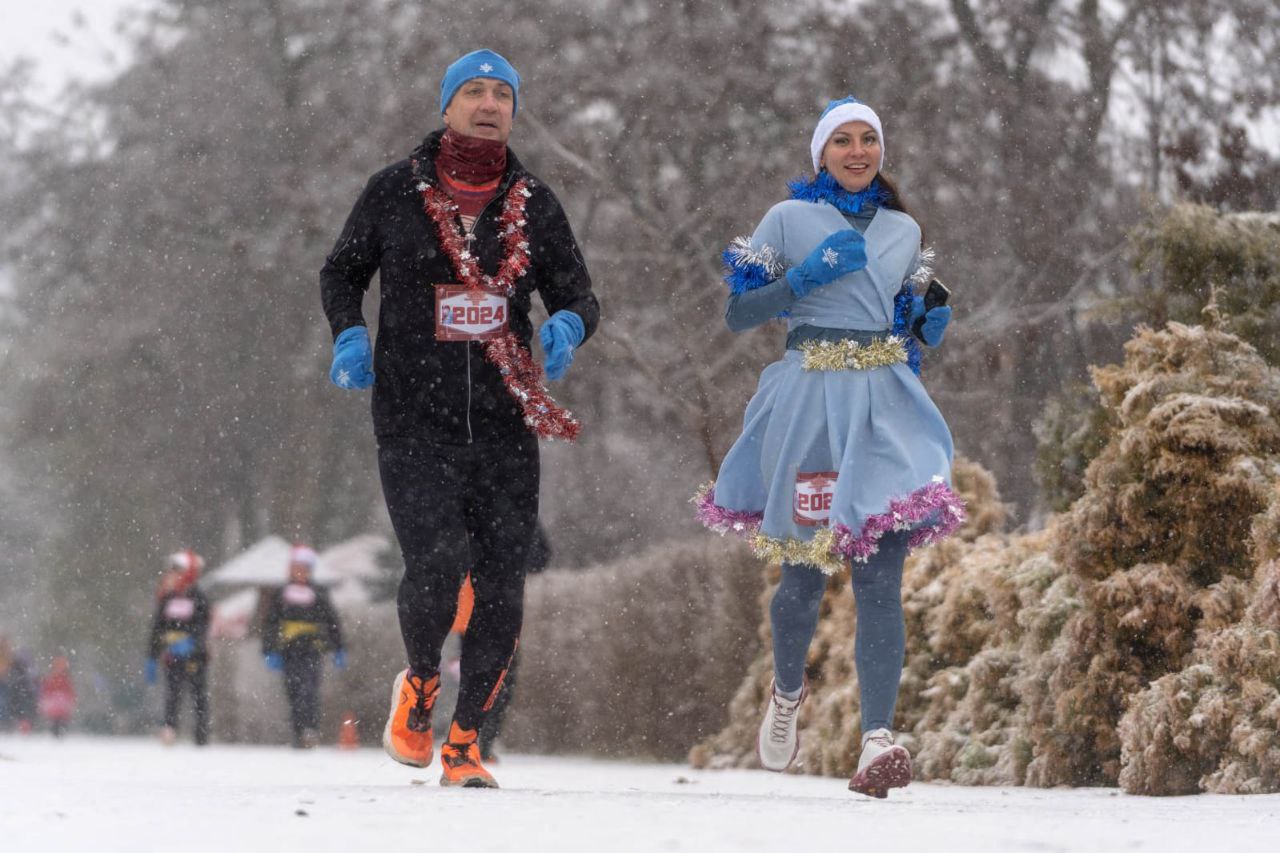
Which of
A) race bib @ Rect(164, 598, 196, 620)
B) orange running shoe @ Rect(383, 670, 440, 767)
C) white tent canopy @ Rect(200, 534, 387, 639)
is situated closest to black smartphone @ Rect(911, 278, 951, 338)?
orange running shoe @ Rect(383, 670, 440, 767)

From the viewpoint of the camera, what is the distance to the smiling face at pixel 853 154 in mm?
6398

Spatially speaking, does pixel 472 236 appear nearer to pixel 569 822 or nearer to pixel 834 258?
pixel 834 258

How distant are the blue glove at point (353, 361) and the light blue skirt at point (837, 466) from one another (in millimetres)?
1216

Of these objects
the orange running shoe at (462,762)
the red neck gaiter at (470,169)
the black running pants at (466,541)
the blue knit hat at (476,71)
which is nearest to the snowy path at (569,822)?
the orange running shoe at (462,762)

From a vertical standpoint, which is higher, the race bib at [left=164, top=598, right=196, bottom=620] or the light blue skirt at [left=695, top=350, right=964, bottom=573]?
the light blue skirt at [left=695, top=350, right=964, bottom=573]

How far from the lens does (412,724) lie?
19.6 ft

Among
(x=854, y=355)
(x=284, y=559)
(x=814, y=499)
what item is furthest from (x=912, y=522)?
(x=284, y=559)

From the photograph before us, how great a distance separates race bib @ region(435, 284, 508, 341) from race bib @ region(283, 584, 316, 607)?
923 cm

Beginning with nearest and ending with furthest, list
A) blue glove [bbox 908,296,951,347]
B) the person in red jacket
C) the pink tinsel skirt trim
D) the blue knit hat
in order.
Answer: the pink tinsel skirt trim < the blue knit hat < blue glove [bbox 908,296,951,347] < the person in red jacket

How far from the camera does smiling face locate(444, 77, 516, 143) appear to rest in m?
→ 6.10

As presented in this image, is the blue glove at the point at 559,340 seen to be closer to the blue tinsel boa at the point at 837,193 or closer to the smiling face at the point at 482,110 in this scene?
the smiling face at the point at 482,110

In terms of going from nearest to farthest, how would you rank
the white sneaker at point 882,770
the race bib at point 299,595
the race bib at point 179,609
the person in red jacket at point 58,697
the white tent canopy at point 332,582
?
the white sneaker at point 882,770 → the race bib at point 299,595 → the race bib at point 179,609 → the white tent canopy at point 332,582 → the person in red jacket at point 58,697

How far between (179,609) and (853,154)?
392 inches

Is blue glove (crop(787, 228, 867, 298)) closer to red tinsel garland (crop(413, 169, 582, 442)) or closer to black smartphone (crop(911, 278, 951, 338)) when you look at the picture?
black smartphone (crop(911, 278, 951, 338))
